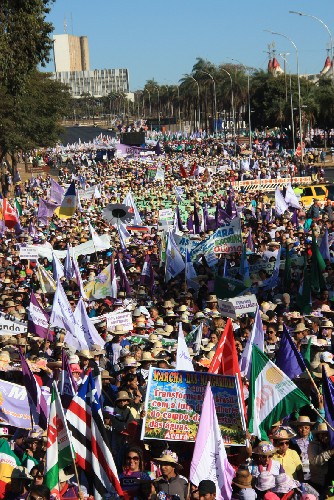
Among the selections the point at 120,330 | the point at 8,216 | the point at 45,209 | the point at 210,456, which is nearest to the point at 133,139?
the point at 45,209

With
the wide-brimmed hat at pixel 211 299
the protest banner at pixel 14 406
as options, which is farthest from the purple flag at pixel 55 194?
the protest banner at pixel 14 406

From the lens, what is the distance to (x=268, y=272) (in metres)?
19.5

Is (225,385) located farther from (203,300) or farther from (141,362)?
(203,300)

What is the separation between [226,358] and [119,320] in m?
4.20

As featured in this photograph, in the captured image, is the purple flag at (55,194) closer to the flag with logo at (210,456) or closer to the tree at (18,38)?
the tree at (18,38)

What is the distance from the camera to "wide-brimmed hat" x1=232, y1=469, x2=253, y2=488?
8.23 m

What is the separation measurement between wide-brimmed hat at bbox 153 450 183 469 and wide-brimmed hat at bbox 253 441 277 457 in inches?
22.6

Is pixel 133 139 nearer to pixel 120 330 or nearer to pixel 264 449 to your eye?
pixel 120 330

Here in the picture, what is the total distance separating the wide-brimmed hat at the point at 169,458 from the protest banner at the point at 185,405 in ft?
1.04

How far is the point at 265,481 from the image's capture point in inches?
330

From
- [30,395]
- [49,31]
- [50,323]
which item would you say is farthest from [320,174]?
[30,395]

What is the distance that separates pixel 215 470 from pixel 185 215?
29785 mm

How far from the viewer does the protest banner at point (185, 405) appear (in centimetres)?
902

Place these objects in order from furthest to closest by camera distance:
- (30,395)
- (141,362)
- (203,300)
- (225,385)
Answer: (203,300) → (141,362) → (30,395) → (225,385)
